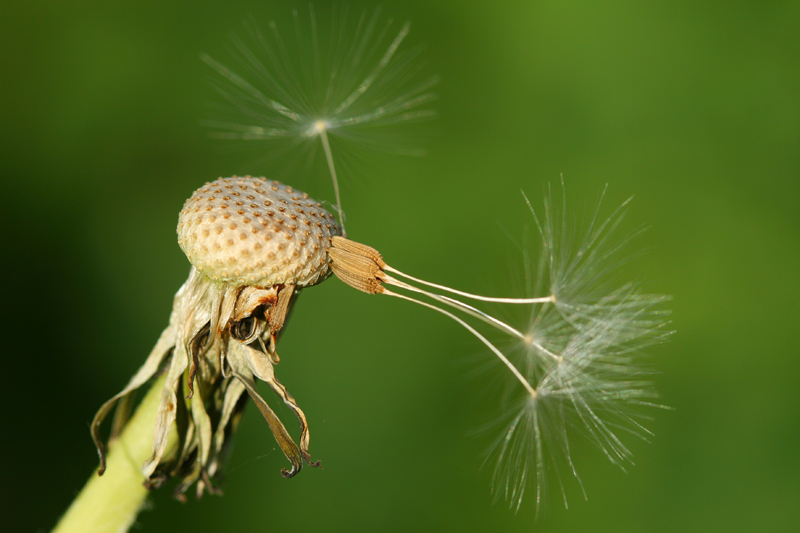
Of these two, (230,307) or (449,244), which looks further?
(449,244)

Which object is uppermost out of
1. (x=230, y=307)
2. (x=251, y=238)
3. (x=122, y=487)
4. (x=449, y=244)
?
(x=449, y=244)

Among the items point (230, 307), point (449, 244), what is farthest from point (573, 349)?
point (449, 244)

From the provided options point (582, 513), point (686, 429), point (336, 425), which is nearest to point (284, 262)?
point (336, 425)

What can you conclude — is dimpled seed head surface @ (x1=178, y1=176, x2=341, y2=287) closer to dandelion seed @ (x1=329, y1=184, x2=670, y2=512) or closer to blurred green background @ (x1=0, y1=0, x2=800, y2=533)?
dandelion seed @ (x1=329, y1=184, x2=670, y2=512)

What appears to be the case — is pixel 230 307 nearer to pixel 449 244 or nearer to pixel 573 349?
pixel 573 349

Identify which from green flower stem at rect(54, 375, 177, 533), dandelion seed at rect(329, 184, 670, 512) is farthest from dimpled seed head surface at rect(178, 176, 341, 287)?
dandelion seed at rect(329, 184, 670, 512)

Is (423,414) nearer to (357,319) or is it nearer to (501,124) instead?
(357,319)
